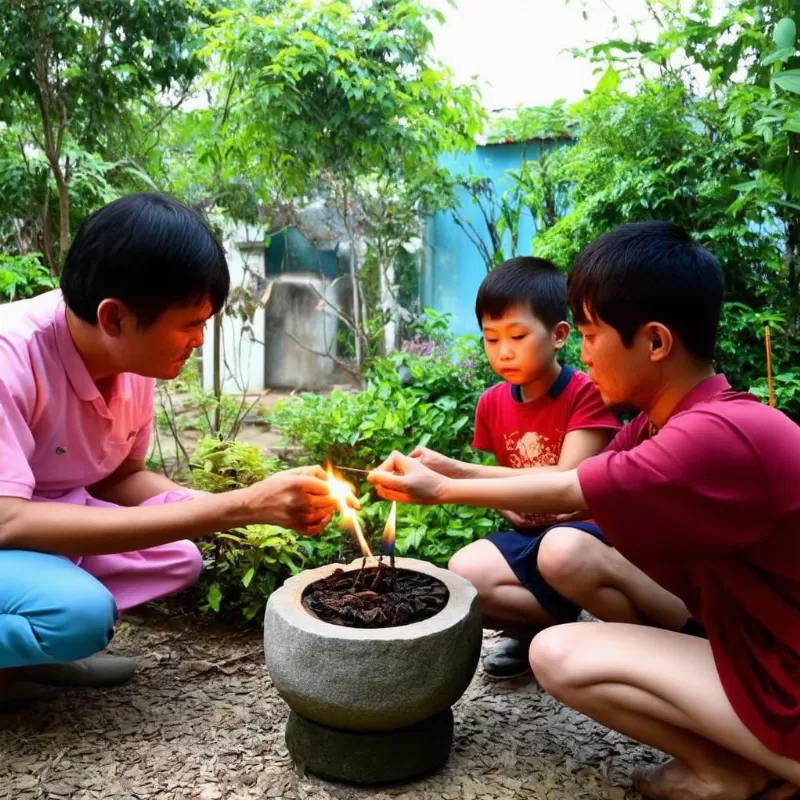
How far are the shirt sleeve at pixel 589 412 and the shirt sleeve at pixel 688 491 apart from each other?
82 centimetres

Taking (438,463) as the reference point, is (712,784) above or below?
below

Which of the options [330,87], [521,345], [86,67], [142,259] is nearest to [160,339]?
[142,259]

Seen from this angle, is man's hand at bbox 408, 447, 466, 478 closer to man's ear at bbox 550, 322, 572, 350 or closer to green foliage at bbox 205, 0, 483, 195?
man's ear at bbox 550, 322, 572, 350

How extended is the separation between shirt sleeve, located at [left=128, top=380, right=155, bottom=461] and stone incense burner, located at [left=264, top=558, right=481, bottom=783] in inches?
40.7

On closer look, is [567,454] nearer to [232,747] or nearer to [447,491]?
[447,491]

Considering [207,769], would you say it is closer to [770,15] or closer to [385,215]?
[770,15]

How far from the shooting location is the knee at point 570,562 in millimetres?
2391

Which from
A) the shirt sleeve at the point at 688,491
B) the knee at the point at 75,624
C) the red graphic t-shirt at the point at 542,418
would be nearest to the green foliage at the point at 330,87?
the red graphic t-shirt at the point at 542,418

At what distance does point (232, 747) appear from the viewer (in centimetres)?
240

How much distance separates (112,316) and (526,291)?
146 cm

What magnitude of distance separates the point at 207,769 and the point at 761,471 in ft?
5.90

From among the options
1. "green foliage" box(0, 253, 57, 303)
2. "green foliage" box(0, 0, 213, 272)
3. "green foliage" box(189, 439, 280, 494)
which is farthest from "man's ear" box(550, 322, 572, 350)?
"green foliage" box(0, 253, 57, 303)

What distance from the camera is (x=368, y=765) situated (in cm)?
212

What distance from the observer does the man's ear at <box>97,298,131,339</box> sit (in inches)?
Result: 89.7
